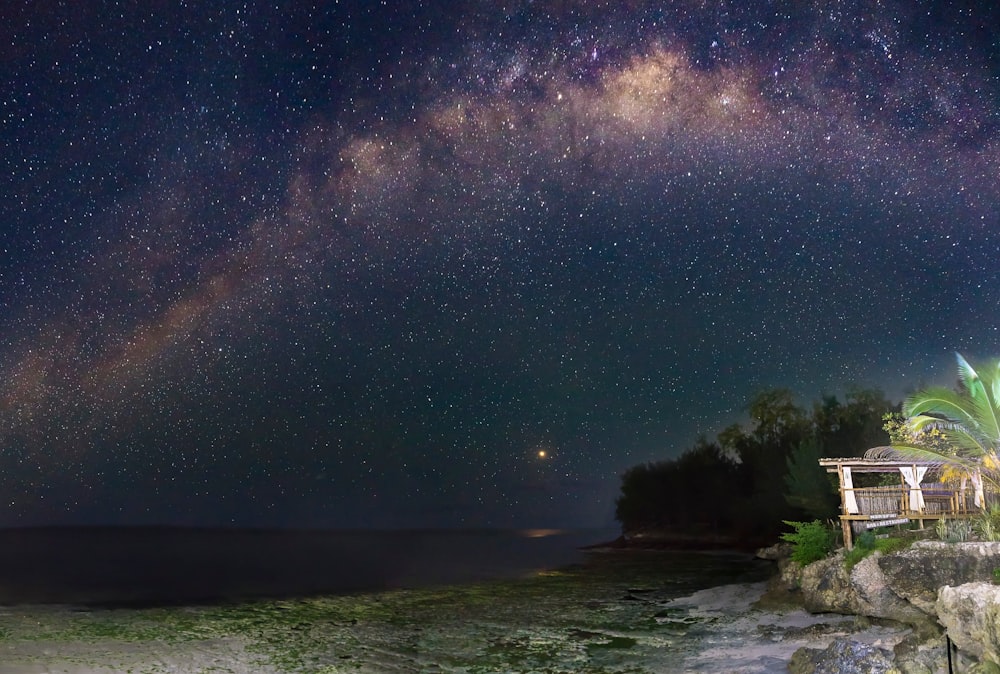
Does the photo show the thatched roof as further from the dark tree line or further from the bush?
the dark tree line

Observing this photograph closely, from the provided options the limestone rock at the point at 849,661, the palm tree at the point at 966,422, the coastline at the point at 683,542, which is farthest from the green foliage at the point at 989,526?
the coastline at the point at 683,542

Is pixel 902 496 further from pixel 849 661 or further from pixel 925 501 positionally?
pixel 849 661

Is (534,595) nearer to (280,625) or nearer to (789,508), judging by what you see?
(280,625)

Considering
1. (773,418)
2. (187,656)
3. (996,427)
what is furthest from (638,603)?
(773,418)

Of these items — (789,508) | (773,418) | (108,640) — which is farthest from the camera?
(773,418)

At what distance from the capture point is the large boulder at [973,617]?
13555 mm

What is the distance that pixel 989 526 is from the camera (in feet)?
64.4

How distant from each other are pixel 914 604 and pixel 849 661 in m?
6.30

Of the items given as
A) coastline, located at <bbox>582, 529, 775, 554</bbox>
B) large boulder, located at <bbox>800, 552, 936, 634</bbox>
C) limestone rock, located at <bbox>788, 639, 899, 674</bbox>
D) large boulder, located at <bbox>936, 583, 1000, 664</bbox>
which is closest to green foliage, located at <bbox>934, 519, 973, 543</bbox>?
large boulder, located at <bbox>800, 552, 936, 634</bbox>

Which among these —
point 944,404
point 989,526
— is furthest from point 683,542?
point 989,526

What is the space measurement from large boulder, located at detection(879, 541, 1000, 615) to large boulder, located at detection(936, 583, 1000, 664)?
3805 mm

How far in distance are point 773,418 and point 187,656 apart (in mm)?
59405

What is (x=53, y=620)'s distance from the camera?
29266 millimetres

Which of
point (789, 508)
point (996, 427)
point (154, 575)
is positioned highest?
point (996, 427)
